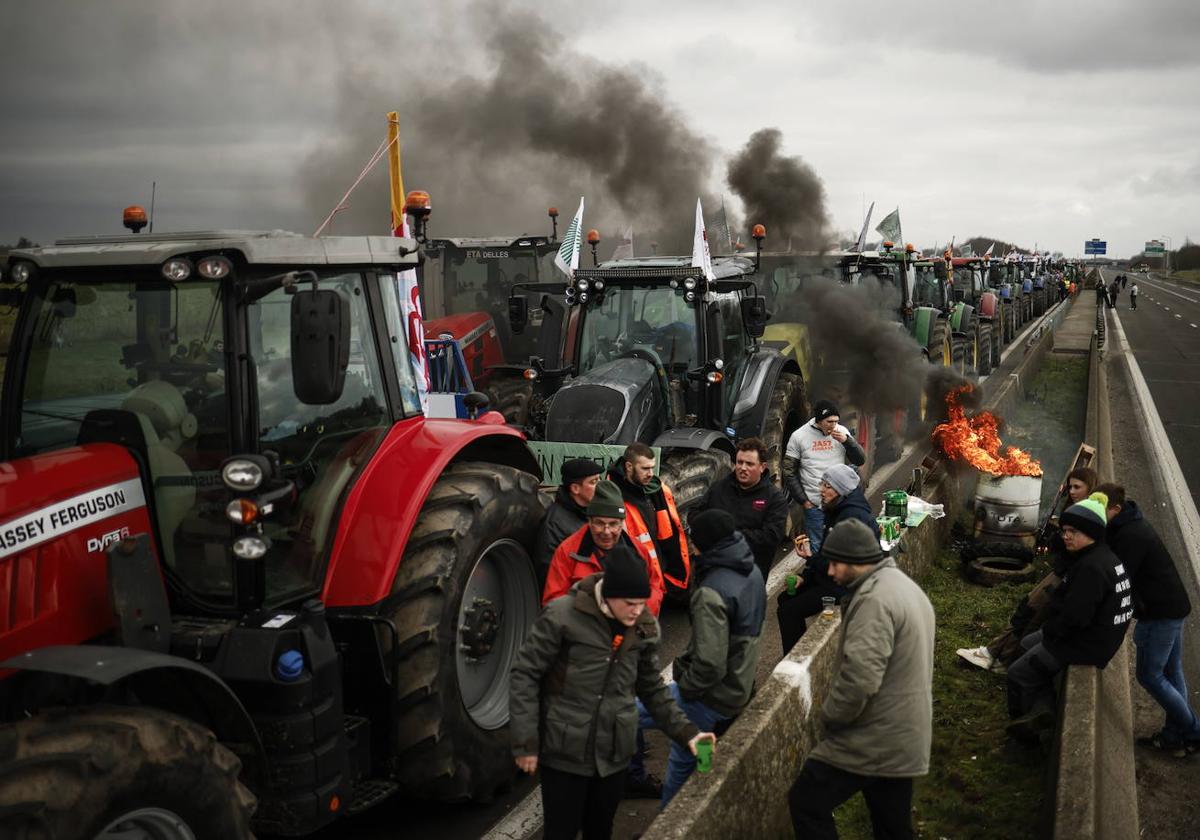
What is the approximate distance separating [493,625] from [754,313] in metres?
4.96

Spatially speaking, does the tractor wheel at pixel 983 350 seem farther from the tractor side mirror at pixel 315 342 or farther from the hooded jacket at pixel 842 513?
the tractor side mirror at pixel 315 342

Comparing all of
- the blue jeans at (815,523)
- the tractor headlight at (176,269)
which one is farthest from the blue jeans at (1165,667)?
the tractor headlight at (176,269)

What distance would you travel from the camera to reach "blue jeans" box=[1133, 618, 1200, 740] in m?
6.05

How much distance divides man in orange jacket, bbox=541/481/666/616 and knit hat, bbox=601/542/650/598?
2.78 feet

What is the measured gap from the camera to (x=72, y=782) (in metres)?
3.01

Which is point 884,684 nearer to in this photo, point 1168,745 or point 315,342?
point 315,342

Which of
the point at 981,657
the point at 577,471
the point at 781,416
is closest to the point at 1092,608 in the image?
the point at 981,657

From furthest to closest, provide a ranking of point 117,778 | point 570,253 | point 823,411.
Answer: point 570,253 → point 823,411 → point 117,778

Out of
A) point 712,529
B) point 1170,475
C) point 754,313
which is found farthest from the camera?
point 1170,475

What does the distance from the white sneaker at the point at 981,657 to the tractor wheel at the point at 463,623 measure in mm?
3223

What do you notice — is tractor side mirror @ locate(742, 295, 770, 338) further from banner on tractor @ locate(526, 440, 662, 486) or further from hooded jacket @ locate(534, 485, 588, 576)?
hooded jacket @ locate(534, 485, 588, 576)

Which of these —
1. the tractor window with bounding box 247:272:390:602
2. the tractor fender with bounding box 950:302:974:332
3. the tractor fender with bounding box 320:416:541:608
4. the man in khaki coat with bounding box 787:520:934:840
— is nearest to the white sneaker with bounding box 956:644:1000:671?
the man in khaki coat with bounding box 787:520:934:840

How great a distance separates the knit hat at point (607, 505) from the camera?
15.8 feet

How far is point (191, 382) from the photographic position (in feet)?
13.9
